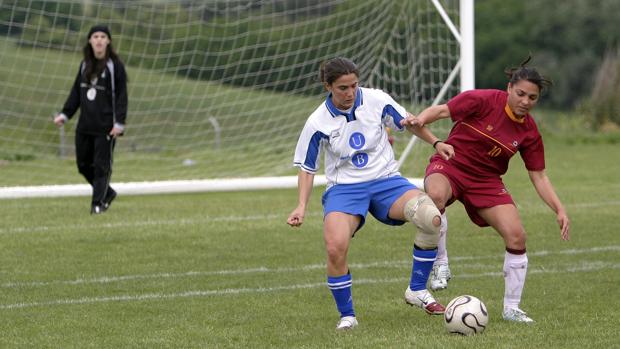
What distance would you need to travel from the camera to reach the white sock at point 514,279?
25.2 ft

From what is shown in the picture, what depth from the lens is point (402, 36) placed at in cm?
1748

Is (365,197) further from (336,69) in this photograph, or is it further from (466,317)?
(466,317)

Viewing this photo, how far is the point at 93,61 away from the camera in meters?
13.0

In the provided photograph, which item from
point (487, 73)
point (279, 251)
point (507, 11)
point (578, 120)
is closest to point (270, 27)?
Result: point (279, 251)

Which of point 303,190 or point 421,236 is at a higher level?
point 303,190

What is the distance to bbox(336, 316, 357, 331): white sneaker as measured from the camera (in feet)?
24.2

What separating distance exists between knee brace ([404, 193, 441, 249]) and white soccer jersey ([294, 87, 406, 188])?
0.31 meters

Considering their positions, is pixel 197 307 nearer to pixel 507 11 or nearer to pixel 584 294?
pixel 584 294

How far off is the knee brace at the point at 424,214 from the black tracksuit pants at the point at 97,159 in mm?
6235

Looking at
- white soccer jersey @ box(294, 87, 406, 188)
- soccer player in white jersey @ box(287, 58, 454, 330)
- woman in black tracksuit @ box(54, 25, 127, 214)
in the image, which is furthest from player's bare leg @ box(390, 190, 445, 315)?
woman in black tracksuit @ box(54, 25, 127, 214)

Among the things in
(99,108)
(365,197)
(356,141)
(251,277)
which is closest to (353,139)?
(356,141)

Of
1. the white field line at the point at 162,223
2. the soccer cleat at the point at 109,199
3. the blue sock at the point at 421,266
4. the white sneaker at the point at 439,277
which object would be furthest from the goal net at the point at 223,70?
the blue sock at the point at 421,266

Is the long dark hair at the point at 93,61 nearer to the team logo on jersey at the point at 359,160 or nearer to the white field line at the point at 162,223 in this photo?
the white field line at the point at 162,223

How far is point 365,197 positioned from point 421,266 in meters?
0.59
